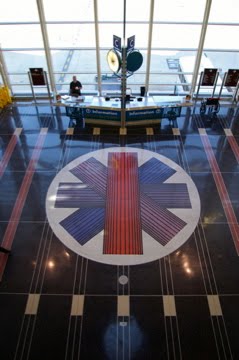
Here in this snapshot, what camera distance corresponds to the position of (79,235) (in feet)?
20.8

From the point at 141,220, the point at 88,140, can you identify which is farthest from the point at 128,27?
the point at 141,220

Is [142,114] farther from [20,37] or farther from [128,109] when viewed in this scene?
[20,37]

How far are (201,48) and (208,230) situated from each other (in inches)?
280

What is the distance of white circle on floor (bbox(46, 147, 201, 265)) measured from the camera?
20.0ft

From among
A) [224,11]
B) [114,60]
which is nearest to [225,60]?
[224,11]

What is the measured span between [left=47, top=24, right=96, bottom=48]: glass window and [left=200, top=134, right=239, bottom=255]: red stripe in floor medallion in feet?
18.3

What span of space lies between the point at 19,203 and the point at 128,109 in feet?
16.2

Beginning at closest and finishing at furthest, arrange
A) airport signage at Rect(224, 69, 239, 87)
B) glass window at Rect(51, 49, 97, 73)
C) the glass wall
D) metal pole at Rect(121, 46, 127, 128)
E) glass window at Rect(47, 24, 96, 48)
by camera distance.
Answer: metal pole at Rect(121, 46, 127, 128) → the glass wall → glass window at Rect(47, 24, 96, 48) → airport signage at Rect(224, 69, 239, 87) → glass window at Rect(51, 49, 97, 73)

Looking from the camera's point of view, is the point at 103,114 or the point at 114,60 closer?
the point at 114,60

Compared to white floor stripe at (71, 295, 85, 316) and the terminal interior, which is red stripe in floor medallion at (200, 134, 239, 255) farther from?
white floor stripe at (71, 295, 85, 316)

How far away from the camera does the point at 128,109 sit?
31.2 ft

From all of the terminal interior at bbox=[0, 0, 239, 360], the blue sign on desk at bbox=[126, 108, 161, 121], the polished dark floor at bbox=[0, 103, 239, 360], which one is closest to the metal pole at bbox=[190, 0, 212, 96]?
the terminal interior at bbox=[0, 0, 239, 360]

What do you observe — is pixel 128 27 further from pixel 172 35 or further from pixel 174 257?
pixel 174 257

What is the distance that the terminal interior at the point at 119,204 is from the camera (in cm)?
491
